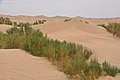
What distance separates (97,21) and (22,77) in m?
22.5

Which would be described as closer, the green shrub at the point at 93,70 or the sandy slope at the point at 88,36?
the green shrub at the point at 93,70

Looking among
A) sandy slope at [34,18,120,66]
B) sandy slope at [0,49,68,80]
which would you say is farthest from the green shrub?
sandy slope at [34,18,120,66]

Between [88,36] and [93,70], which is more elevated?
[93,70]

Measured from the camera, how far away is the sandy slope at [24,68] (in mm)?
6354

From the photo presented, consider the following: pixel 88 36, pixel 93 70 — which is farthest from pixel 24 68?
pixel 88 36

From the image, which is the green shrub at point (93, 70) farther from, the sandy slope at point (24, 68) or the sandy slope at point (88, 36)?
the sandy slope at point (88, 36)

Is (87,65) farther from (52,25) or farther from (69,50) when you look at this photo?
(52,25)

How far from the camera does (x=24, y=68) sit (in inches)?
270

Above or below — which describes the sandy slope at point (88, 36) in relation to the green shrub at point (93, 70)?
below

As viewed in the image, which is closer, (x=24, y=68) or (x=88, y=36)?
(x=24, y=68)

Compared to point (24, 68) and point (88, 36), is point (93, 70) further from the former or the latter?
point (88, 36)

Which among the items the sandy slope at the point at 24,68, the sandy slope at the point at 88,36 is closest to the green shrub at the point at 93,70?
the sandy slope at the point at 24,68

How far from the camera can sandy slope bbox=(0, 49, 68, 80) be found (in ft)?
20.8

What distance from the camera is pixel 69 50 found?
27.1ft
